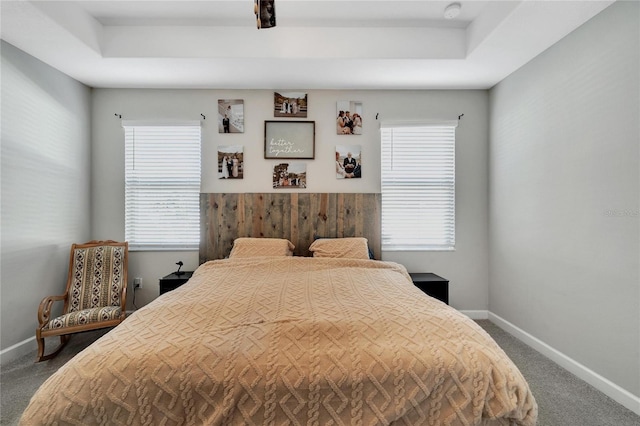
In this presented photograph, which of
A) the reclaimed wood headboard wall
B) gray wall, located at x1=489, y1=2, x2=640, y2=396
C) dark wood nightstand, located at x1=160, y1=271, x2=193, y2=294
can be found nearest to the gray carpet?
gray wall, located at x1=489, y1=2, x2=640, y2=396

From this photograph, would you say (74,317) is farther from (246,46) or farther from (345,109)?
(345,109)

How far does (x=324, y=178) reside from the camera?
3391mm

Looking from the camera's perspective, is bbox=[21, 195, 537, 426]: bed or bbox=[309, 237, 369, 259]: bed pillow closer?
bbox=[21, 195, 537, 426]: bed

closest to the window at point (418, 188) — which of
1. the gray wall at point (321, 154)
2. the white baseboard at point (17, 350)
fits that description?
the gray wall at point (321, 154)

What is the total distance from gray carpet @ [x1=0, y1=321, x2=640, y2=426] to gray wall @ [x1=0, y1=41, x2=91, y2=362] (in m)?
0.37

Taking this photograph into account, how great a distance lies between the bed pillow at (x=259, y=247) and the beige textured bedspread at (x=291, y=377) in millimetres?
1554

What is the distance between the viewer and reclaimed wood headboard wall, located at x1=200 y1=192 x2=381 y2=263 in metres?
3.30

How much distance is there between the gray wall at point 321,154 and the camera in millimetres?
3354

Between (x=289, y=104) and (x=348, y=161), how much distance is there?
90cm

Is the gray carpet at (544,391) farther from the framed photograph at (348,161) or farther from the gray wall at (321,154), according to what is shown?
the framed photograph at (348,161)

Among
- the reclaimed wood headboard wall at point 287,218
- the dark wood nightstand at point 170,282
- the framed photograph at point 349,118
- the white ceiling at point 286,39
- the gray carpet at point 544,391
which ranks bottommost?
the gray carpet at point 544,391

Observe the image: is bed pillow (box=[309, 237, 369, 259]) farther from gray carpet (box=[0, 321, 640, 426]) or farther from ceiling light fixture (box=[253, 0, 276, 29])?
ceiling light fixture (box=[253, 0, 276, 29])

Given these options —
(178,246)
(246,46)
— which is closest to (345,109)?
(246,46)

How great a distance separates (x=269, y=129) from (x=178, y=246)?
1634 mm
